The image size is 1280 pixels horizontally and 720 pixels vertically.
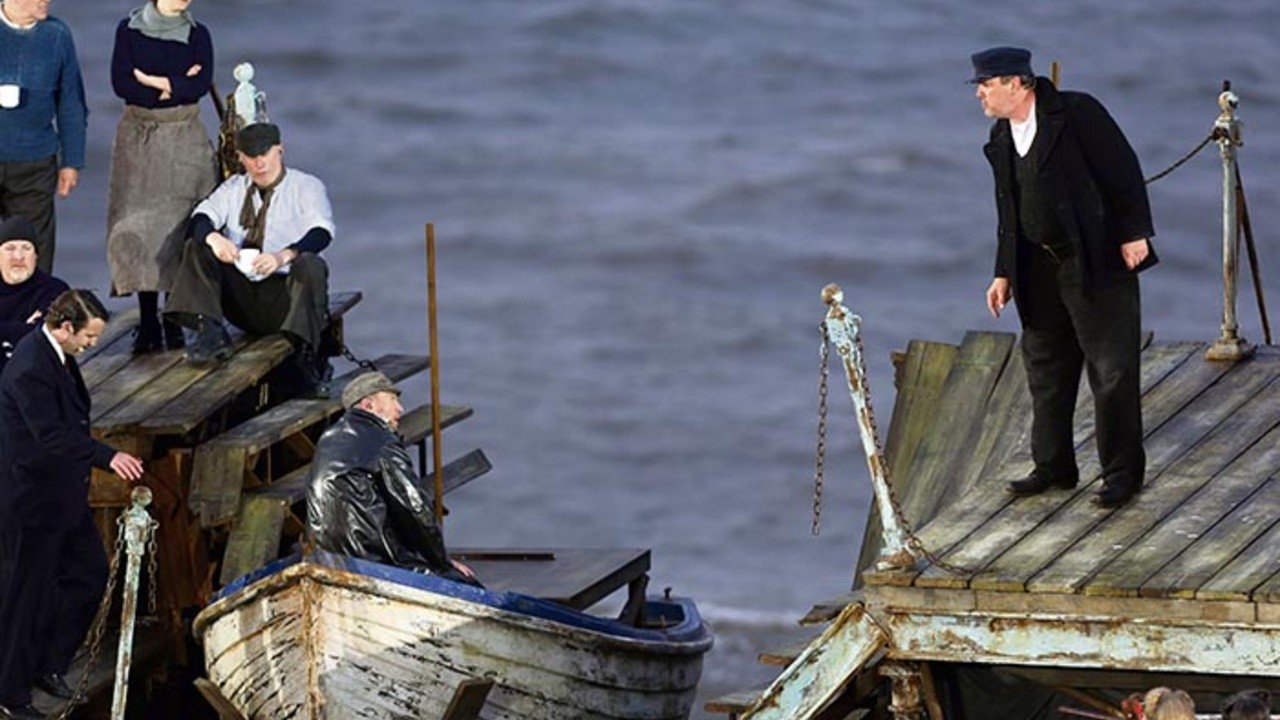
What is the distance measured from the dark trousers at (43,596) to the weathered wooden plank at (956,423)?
372 cm

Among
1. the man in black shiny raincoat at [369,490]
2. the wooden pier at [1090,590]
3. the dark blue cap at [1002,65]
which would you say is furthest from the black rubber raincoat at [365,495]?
the dark blue cap at [1002,65]

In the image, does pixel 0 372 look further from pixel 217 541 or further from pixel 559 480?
pixel 559 480

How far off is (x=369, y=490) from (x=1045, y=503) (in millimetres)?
2871

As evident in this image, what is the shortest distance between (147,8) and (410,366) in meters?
2.65

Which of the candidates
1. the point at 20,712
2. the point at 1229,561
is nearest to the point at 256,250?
the point at 20,712

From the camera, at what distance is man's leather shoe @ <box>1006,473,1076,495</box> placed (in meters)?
14.5

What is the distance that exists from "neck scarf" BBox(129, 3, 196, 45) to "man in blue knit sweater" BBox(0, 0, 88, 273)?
13.5 inches

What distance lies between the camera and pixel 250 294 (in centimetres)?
1705

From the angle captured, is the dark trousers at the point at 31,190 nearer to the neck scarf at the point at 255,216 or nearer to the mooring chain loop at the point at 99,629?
the neck scarf at the point at 255,216

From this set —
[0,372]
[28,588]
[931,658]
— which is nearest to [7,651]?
[28,588]

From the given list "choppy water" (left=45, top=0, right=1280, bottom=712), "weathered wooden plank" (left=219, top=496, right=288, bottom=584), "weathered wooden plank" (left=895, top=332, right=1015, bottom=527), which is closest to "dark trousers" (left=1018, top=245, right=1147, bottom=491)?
"weathered wooden plank" (left=895, top=332, right=1015, bottom=527)

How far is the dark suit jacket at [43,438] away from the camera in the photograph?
14719 millimetres

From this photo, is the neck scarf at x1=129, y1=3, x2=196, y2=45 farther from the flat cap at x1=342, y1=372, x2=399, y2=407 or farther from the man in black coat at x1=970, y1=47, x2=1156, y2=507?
the man in black coat at x1=970, y1=47, x2=1156, y2=507

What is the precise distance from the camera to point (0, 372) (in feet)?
50.9
